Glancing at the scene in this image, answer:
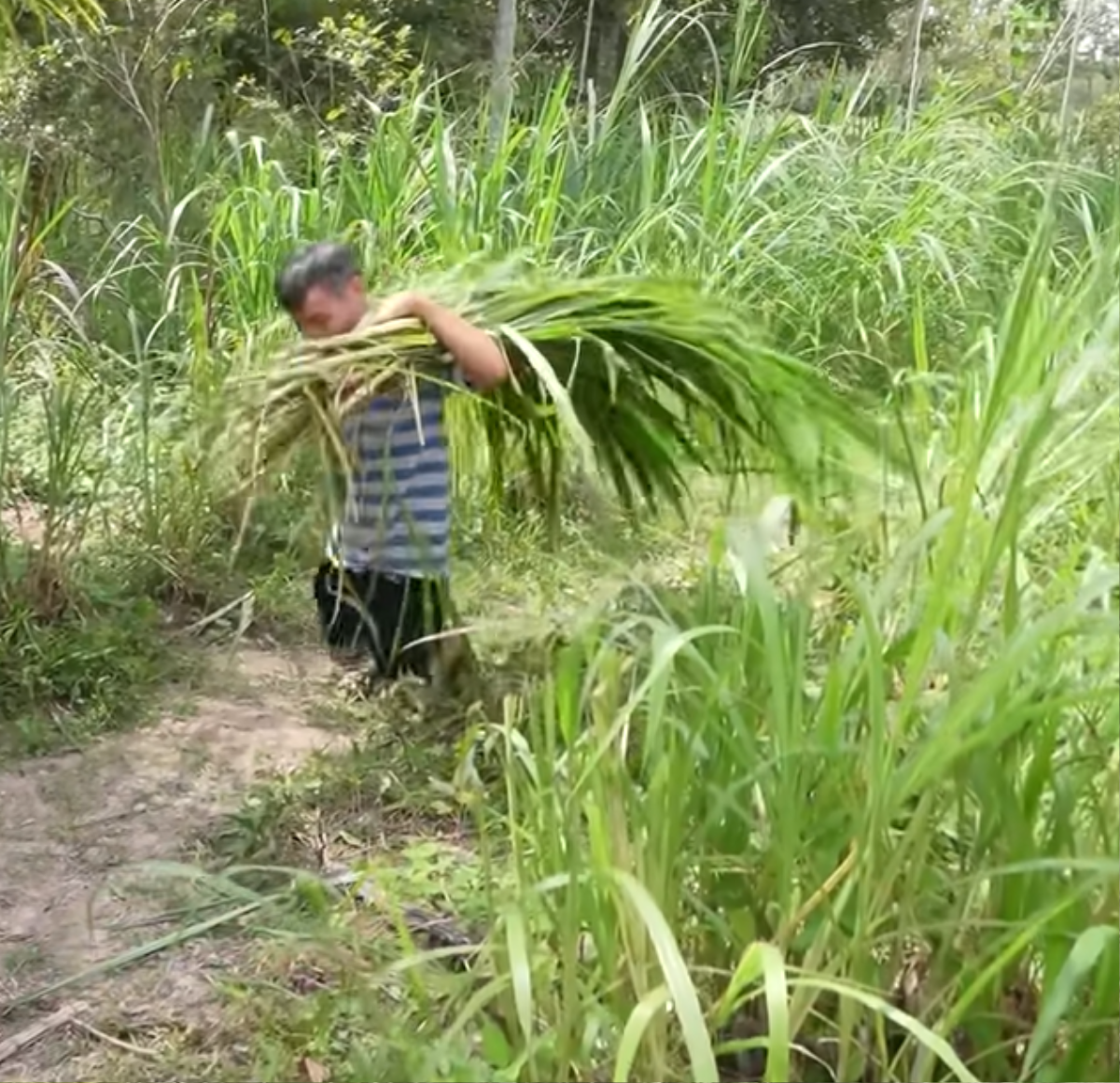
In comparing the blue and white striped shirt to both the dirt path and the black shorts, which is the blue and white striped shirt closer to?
the black shorts

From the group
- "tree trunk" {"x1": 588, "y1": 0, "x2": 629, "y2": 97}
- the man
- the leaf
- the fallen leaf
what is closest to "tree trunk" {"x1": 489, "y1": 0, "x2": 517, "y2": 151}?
the man

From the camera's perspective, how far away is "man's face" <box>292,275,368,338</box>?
2553mm

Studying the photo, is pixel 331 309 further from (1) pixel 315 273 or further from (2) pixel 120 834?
(2) pixel 120 834

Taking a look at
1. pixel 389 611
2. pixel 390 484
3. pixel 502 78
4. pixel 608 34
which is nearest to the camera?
pixel 390 484

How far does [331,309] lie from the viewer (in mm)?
2564

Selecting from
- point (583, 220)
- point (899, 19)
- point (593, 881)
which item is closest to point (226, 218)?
point (583, 220)

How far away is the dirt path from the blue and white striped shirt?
41 centimetres

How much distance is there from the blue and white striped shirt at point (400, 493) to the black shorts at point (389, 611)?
0.10 ft

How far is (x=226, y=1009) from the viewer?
6.59 feet

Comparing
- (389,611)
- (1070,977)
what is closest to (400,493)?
(389,611)

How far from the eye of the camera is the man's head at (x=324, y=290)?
254 centimetres

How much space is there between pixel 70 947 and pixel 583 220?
8.49ft

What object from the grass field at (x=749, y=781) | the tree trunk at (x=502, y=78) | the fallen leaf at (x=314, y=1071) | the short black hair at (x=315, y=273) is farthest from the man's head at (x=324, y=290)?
the tree trunk at (x=502, y=78)

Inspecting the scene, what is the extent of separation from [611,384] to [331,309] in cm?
51
